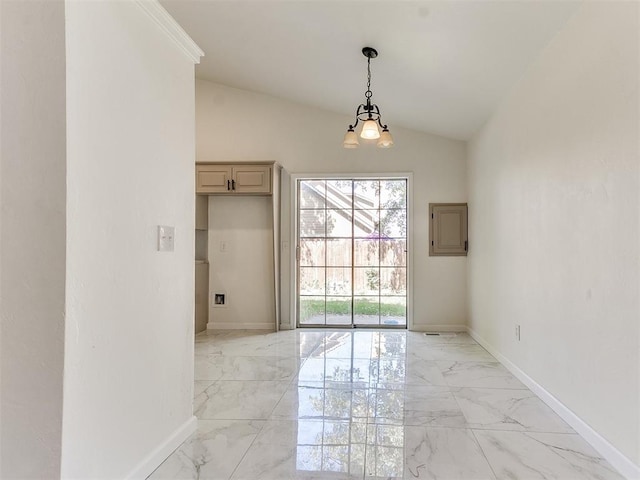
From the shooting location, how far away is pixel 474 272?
13.1 ft

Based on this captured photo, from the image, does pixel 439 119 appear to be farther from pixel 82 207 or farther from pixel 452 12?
pixel 82 207

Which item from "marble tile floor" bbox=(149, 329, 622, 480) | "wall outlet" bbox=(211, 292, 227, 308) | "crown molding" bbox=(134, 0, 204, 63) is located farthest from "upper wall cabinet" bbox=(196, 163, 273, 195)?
"crown molding" bbox=(134, 0, 204, 63)

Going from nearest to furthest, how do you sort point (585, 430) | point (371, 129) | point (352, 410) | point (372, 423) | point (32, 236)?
point (32, 236) → point (585, 430) → point (372, 423) → point (352, 410) → point (371, 129)

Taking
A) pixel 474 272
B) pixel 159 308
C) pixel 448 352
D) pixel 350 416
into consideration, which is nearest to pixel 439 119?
pixel 474 272

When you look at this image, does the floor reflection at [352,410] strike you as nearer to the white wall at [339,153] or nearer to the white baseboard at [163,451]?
the white baseboard at [163,451]

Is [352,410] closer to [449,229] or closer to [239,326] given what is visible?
[239,326]

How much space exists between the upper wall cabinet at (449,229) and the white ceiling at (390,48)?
874mm

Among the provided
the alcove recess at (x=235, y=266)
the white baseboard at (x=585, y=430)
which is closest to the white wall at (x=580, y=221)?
the white baseboard at (x=585, y=430)

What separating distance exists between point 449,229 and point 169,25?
140 inches

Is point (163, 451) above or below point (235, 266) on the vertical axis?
below

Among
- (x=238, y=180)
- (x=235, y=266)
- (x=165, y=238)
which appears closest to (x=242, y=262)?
(x=235, y=266)

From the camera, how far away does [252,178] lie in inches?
164

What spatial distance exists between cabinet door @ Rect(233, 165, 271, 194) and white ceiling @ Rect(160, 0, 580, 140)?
964mm

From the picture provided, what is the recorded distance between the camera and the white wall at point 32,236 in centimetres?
117
